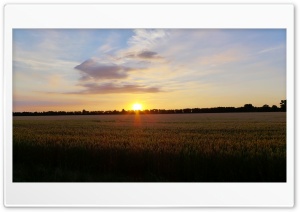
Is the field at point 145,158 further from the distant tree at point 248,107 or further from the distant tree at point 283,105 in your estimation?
the distant tree at point 248,107

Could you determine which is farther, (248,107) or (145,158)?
(248,107)

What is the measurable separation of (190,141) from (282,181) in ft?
6.52

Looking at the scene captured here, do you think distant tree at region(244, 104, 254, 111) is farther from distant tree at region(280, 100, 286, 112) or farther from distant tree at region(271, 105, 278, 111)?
distant tree at region(280, 100, 286, 112)

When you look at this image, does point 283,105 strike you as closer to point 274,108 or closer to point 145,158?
point 274,108

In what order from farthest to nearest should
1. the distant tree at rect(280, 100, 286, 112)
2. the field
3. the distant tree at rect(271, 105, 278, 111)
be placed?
the distant tree at rect(271, 105, 278, 111) → the field → the distant tree at rect(280, 100, 286, 112)

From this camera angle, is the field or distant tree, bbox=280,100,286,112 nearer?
distant tree, bbox=280,100,286,112

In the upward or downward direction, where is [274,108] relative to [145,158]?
upward

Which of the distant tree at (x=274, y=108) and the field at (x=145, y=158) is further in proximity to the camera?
the distant tree at (x=274, y=108)

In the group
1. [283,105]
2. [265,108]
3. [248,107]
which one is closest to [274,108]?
[265,108]

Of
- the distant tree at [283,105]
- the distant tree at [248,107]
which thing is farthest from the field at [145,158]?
the distant tree at [248,107]

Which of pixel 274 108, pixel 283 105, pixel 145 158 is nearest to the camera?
pixel 283 105

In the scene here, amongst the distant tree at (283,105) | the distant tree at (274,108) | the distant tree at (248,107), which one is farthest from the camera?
the distant tree at (248,107)

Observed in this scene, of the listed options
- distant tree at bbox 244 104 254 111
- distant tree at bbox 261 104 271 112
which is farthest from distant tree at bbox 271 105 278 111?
distant tree at bbox 244 104 254 111

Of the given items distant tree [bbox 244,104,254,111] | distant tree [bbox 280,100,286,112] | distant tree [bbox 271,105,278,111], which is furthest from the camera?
distant tree [bbox 244,104,254,111]
